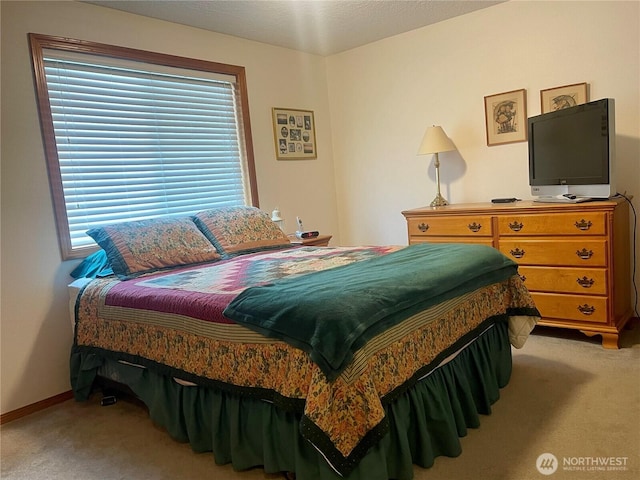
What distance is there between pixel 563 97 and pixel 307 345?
2.85 meters

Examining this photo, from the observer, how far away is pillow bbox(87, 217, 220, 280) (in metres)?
2.68

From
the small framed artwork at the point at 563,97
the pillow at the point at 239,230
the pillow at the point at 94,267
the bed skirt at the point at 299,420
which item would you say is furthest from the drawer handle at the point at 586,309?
the pillow at the point at 94,267

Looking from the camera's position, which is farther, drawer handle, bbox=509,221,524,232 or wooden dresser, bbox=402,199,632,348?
drawer handle, bbox=509,221,524,232

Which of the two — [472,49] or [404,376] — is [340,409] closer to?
[404,376]

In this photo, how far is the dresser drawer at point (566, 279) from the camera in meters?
2.87

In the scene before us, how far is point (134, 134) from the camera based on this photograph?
3.25 m

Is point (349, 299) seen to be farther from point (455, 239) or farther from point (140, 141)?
point (140, 141)

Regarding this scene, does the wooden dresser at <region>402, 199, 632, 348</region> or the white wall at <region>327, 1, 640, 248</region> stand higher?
the white wall at <region>327, 1, 640, 248</region>

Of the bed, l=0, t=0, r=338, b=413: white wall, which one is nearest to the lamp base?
the bed

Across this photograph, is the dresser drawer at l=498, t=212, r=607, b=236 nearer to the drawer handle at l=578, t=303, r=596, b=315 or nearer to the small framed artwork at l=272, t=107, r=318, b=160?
the drawer handle at l=578, t=303, r=596, b=315

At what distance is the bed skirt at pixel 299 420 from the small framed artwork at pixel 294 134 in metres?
2.40

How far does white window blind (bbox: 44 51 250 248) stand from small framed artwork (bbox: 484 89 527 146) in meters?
1.96

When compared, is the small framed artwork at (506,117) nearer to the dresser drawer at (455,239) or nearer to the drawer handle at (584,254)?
the dresser drawer at (455,239)

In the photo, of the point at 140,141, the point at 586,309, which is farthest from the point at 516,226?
the point at 140,141
